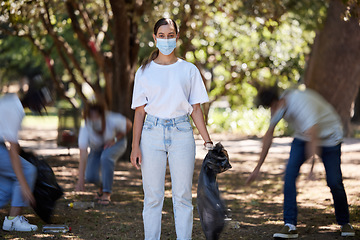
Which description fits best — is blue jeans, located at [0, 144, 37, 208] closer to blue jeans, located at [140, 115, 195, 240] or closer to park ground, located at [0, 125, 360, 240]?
park ground, located at [0, 125, 360, 240]

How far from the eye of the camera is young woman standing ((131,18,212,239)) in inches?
191

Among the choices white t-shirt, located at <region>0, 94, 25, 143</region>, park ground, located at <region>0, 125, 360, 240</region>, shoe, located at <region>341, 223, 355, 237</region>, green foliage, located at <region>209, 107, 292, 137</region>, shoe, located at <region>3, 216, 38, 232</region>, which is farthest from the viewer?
green foliage, located at <region>209, 107, 292, 137</region>

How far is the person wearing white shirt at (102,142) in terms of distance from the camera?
7.85m

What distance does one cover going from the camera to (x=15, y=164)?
18.4 feet

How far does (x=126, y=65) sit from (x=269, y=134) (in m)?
8.23

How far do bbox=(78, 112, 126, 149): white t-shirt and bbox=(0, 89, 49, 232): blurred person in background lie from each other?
6.00 ft

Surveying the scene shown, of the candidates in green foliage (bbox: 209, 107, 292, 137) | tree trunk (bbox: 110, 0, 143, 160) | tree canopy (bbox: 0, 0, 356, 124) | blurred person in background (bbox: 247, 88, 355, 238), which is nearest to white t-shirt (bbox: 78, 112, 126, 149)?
tree canopy (bbox: 0, 0, 356, 124)

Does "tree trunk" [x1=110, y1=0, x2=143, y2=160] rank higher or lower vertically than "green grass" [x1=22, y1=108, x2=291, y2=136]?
higher

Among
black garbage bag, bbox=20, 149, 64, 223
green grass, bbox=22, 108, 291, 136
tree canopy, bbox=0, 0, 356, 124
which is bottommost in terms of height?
green grass, bbox=22, 108, 291, 136

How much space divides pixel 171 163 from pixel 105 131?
3.13 meters

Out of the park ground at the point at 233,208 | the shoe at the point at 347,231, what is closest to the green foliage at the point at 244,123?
the park ground at the point at 233,208

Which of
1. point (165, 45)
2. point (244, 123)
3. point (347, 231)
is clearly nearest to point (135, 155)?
point (165, 45)

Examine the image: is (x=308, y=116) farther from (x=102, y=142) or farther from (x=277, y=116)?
(x=102, y=142)

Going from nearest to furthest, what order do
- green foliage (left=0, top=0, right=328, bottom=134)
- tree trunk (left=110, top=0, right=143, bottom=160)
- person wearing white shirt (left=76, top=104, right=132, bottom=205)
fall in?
person wearing white shirt (left=76, top=104, right=132, bottom=205)
tree trunk (left=110, top=0, right=143, bottom=160)
green foliage (left=0, top=0, right=328, bottom=134)
